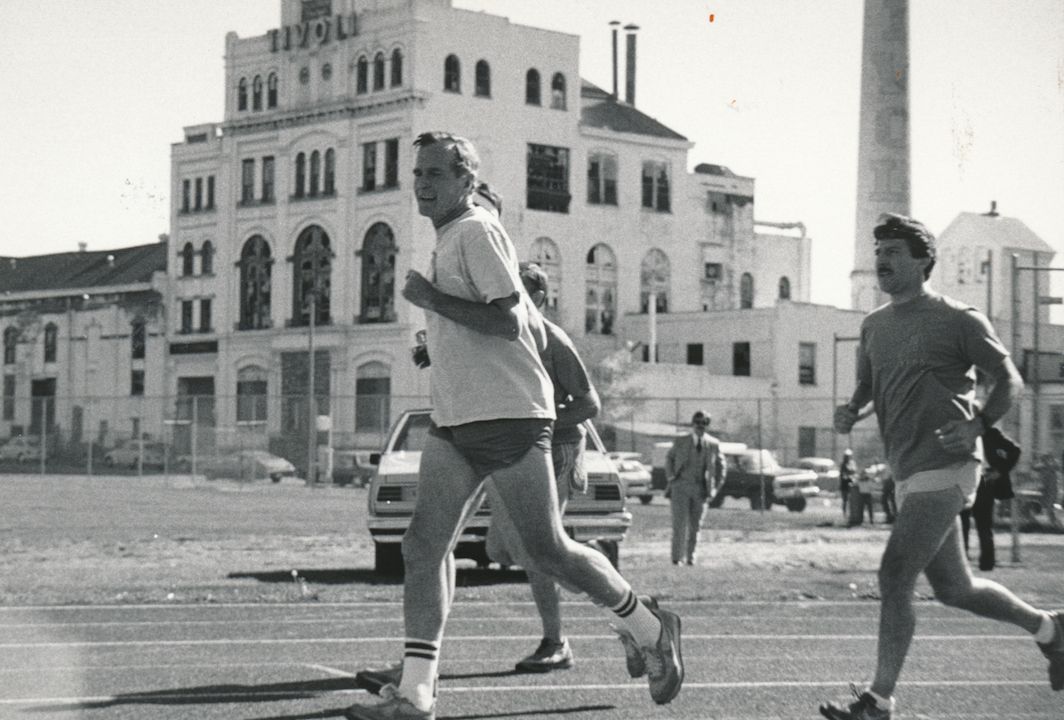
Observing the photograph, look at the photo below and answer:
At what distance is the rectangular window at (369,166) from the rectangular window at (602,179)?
11.0 metres

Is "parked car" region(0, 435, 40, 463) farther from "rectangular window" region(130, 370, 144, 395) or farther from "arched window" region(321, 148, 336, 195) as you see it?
"rectangular window" region(130, 370, 144, 395)

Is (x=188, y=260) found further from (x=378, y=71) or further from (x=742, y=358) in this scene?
(x=742, y=358)

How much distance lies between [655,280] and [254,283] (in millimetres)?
19579

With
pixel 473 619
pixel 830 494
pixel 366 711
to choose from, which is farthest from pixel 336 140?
pixel 366 711

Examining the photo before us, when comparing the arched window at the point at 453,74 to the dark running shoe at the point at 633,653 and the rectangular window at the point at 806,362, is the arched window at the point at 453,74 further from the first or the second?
the dark running shoe at the point at 633,653

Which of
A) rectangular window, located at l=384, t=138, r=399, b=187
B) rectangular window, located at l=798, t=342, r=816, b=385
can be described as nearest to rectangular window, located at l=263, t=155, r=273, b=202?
rectangular window, located at l=384, t=138, r=399, b=187

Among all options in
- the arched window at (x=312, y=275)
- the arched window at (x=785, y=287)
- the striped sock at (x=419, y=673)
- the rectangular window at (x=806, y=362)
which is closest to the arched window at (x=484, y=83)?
the arched window at (x=312, y=275)

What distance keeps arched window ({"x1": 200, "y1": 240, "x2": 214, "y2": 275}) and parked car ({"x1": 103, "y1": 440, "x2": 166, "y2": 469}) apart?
78.7ft

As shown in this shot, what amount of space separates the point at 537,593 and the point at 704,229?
8687 centimetres

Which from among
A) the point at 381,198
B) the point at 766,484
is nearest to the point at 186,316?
the point at 381,198

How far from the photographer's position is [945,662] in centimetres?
939

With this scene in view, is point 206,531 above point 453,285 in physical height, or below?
below

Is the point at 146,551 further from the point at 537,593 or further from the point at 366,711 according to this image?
the point at 366,711

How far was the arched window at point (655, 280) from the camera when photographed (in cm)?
9231
